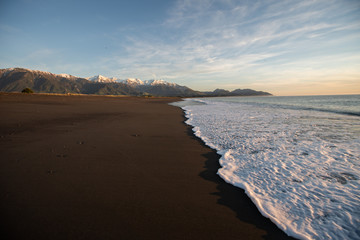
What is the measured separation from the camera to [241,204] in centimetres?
289

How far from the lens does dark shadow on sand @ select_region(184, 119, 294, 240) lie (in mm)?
2346

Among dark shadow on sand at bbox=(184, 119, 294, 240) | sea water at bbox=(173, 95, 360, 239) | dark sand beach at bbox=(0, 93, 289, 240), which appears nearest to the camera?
dark sand beach at bbox=(0, 93, 289, 240)

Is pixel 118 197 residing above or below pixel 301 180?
above

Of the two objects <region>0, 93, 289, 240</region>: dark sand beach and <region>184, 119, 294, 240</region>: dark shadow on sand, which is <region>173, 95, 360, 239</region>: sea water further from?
<region>0, 93, 289, 240</region>: dark sand beach

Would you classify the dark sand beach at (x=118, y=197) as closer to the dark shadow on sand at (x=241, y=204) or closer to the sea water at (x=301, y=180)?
the dark shadow on sand at (x=241, y=204)

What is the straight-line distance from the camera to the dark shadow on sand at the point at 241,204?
2.35 metres

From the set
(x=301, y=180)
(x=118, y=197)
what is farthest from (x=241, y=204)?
(x=118, y=197)

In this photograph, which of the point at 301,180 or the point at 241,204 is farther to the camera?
the point at 301,180

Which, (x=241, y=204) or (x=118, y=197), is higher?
(x=118, y=197)

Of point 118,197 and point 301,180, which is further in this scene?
point 301,180

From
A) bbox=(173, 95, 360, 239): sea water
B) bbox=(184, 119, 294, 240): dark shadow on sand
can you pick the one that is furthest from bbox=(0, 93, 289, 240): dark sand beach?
bbox=(173, 95, 360, 239): sea water

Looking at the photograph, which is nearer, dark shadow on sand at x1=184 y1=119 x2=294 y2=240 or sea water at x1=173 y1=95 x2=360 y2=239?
dark shadow on sand at x1=184 y1=119 x2=294 y2=240

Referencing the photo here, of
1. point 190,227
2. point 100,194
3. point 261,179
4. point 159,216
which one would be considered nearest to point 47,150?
point 100,194

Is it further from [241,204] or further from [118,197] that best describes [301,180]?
[118,197]
